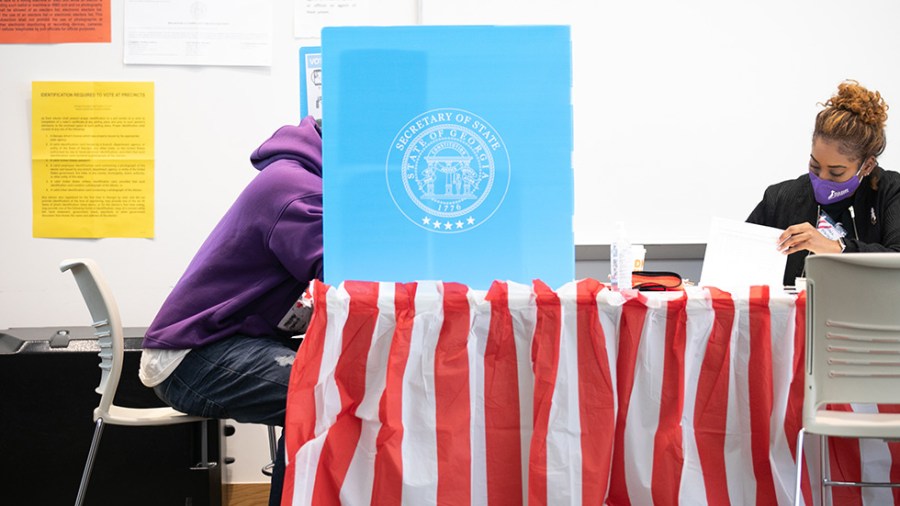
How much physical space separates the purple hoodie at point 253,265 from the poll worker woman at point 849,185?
1427mm

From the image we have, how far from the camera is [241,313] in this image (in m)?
1.80

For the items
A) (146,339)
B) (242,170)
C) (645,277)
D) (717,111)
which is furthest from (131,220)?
(717,111)

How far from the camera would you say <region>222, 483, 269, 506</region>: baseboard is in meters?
2.95

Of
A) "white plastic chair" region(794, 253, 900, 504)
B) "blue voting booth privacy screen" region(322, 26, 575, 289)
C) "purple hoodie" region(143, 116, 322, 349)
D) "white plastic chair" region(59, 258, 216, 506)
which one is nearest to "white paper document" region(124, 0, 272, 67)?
"white plastic chair" region(59, 258, 216, 506)

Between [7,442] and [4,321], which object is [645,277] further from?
[4,321]

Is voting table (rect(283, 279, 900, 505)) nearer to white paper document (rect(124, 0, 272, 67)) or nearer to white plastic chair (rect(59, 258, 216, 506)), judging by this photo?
white plastic chair (rect(59, 258, 216, 506))

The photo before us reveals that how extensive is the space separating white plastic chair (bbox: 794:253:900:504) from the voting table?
65 mm

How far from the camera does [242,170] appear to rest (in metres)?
2.94

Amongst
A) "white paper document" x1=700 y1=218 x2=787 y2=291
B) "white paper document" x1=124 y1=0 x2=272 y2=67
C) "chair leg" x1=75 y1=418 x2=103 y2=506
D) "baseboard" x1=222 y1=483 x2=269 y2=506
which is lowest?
"baseboard" x1=222 y1=483 x2=269 y2=506

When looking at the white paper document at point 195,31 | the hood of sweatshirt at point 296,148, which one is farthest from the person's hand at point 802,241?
the white paper document at point 195,31

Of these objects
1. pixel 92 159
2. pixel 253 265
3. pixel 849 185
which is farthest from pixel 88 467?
pixel 849 185

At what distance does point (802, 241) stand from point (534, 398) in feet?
3.45

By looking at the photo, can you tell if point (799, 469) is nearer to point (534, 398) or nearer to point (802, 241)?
point (534, 398)

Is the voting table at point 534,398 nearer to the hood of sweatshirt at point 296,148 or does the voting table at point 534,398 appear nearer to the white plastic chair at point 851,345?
the white plastic chair at point 851,345
